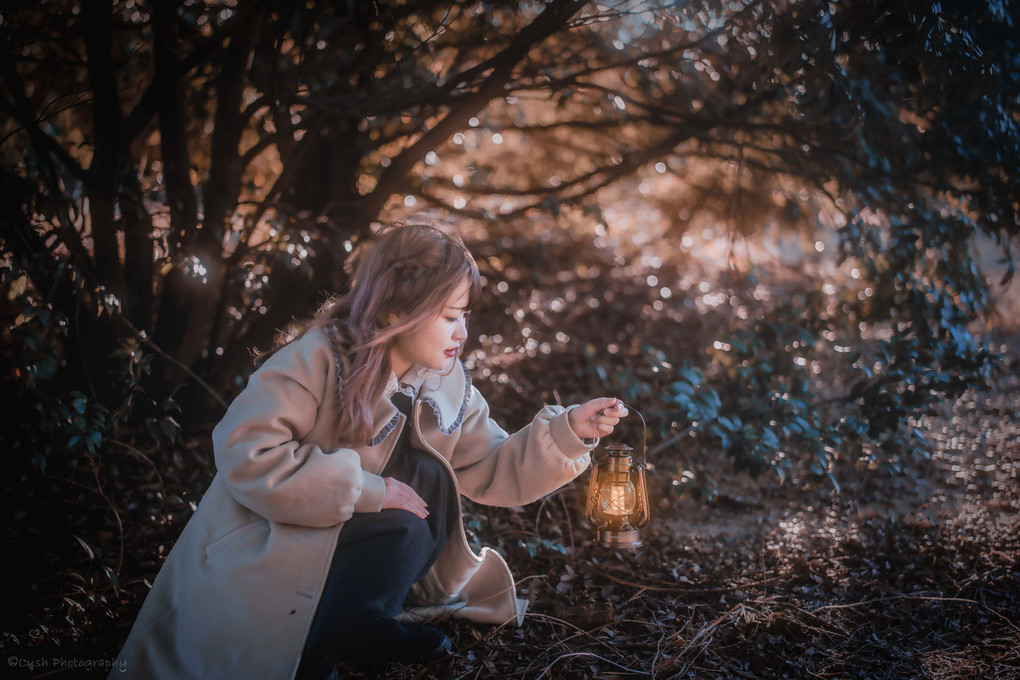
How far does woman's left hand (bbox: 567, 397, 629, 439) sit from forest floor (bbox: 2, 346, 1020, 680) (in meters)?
0.79

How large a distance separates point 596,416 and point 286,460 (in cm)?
93

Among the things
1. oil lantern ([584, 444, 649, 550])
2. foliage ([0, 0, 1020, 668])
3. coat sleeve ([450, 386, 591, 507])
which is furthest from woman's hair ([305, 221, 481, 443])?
foliage ([0, 0, 1020, 668])

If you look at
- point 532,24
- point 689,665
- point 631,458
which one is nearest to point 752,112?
point 532,24

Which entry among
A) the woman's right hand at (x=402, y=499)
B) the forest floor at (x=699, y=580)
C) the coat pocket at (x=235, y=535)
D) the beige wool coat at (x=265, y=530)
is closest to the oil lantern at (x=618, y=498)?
the forest floor at (x=699, y=580)

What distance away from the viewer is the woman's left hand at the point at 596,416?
2145 millimetres

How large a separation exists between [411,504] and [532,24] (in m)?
1.95

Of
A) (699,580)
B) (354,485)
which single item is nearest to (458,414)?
(354,485)

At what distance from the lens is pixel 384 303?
84.3 inches

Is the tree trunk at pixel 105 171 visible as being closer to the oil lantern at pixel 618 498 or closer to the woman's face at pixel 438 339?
the woman's face at pixel 438 339

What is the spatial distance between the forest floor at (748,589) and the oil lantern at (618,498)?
1.41 feet

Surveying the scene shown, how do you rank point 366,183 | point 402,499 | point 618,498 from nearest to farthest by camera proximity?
point 402,499 → point 618,498 → point 366,183

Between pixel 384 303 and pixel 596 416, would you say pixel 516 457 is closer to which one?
pixel 596 416

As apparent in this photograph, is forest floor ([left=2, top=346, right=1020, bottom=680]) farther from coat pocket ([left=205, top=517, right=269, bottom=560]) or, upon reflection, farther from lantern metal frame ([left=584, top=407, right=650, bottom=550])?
coat pocket ([left=205, top=517, right=269, bottom=560])

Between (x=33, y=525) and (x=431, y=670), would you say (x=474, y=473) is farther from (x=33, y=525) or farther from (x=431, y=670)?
(x=33, y=525)
